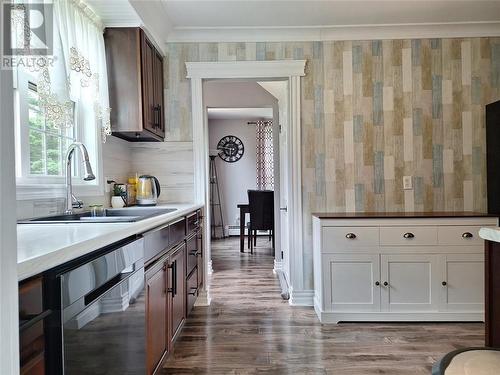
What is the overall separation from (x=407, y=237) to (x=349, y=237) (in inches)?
17.6

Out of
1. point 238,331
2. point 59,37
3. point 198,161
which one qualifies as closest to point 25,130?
point 59,37

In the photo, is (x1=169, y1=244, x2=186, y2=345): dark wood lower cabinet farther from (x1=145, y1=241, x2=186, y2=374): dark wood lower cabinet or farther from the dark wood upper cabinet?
the dark wood upper cabinet

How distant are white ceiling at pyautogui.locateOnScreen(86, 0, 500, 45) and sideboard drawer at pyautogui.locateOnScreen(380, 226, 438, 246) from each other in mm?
1721

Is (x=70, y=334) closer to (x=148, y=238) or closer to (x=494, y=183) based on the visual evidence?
(x=148, y=238)

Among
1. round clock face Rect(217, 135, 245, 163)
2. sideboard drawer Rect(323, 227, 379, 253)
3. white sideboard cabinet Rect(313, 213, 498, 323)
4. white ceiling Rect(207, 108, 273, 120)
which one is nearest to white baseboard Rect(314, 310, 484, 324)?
white sideboard cabinet Rect(313, 213, 498, 323)

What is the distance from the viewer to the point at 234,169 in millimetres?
7449

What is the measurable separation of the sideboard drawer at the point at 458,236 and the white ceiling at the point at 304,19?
172cm

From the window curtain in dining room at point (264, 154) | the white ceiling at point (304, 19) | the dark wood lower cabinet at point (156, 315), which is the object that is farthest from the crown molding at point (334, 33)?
the window curtain in dining room at point (264, 154)

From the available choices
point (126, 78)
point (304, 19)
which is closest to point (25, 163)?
point (126, 78)

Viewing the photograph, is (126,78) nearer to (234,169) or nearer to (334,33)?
(334,33)

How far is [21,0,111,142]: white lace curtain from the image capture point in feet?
5.69

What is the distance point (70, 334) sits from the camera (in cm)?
93

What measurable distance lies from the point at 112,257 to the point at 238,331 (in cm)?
173

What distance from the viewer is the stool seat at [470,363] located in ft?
2.85
